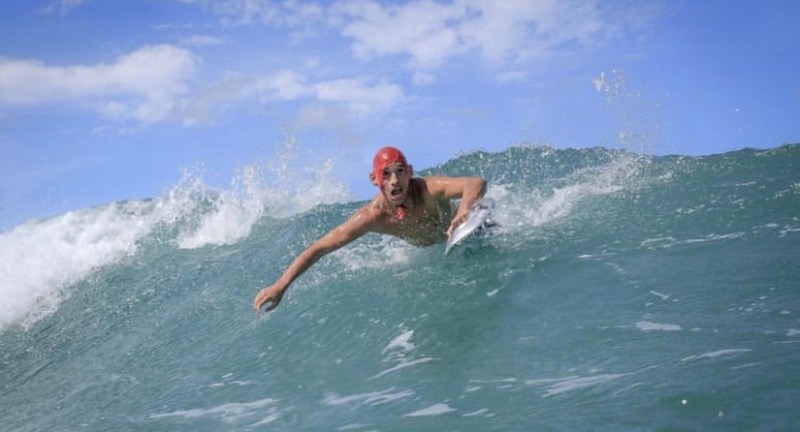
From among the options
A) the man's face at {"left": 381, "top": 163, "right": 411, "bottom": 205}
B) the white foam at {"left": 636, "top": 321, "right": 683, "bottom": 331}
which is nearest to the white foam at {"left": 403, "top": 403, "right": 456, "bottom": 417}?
the white foam at {"left": 636, "top": 321, "right": 683, "bottom": 331}

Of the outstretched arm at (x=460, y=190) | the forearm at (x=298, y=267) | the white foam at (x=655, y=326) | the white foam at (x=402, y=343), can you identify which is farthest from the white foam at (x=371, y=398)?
the outstretched arm at (x=460, y=190)

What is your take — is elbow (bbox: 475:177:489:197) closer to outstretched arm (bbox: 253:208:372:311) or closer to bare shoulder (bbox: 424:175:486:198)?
bare shoulder (bbox: 424:175:486:198)

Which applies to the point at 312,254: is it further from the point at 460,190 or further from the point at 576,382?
the point at 576,382

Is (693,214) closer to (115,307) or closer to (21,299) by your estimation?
(115,307)

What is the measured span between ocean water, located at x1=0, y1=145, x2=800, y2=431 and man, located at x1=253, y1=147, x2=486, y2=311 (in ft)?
1.58

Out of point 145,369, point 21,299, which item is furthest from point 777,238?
point 21,299

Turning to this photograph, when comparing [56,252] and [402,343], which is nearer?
[402,343]

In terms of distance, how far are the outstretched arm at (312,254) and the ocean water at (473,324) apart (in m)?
0.61

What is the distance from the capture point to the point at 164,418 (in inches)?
208

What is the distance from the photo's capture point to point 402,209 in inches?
284

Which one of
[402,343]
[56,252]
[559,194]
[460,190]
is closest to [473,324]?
[402,343]

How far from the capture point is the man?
22.0 feet

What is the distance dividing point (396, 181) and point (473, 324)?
183cm

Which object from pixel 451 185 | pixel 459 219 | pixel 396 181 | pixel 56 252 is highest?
pixel 56 252
